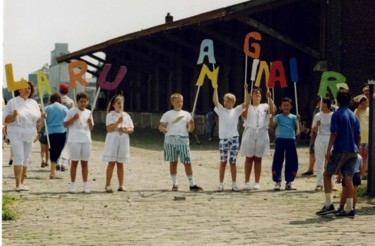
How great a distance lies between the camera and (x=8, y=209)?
29.9 feet

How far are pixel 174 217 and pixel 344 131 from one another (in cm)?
217

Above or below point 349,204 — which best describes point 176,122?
above

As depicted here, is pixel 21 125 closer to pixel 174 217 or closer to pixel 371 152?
pixel 174 217

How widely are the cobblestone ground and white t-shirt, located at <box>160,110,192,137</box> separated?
901mm

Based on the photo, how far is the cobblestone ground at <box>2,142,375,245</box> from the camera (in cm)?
751

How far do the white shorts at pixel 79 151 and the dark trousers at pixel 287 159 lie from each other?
2813 mm

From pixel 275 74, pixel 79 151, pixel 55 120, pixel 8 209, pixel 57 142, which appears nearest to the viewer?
pixel 8 209

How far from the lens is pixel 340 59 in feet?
86.5

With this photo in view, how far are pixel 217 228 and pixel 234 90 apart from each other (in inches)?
959

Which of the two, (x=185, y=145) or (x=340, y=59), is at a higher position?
(x=340, y=59)

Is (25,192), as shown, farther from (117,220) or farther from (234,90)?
(234,90)

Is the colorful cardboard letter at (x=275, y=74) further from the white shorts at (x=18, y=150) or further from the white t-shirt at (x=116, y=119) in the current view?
the white shorts at (x=18, y=150)

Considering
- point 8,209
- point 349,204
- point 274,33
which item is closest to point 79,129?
point 8,209

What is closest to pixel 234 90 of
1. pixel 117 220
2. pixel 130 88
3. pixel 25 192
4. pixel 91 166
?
pixel 130 88
